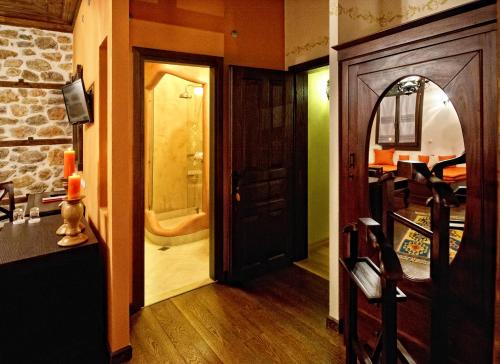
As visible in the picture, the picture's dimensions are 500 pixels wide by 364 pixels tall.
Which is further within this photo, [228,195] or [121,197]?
[228,195]

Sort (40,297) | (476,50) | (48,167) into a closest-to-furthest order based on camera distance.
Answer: (476,50) < (40,297) < (48,167)

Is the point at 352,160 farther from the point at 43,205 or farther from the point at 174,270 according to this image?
the point at 43,205

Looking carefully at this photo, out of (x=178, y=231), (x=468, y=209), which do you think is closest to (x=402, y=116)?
(x=468, y=209)

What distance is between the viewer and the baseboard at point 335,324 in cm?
229

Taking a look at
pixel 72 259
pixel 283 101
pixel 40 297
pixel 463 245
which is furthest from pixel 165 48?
pixel 463 245

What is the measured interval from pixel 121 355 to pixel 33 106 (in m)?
3.43


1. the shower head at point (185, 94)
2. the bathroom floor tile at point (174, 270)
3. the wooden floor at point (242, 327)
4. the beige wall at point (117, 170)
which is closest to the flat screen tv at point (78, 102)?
the beige wall at point (117, 170)

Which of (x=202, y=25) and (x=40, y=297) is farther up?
(x=202, y=25)

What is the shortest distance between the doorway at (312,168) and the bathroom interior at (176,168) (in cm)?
113

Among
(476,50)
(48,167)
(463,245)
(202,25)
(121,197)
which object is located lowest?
(463,245)

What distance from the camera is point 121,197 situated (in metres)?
2.04

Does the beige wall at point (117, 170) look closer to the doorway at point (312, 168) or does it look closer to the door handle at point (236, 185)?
the door handle at point (236, 185)

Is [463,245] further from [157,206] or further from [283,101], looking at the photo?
[157,206]

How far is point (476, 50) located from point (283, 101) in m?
2.06
